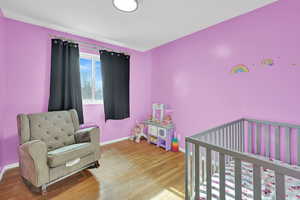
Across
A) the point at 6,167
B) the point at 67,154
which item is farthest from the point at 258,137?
the point at 6,167

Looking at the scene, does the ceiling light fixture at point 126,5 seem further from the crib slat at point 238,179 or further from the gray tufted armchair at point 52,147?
the crib slat at point 238,179

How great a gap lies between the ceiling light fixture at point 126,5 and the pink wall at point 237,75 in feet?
4.32

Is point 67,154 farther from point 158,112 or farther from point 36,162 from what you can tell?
point 158,112

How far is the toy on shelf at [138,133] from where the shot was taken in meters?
3.33

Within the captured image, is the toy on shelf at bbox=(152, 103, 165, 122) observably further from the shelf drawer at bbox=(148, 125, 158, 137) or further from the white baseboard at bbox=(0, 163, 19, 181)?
the white baseboard at bbox=(0, 163, 19, 181)

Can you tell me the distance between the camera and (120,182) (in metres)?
1.81

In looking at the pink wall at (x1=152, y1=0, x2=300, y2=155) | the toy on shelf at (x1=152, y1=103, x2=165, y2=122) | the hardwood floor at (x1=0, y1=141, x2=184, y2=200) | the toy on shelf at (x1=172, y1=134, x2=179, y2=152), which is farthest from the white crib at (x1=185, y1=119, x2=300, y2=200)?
the toy on shelf at (x1=152, y1=103, x2=165, y2=122)

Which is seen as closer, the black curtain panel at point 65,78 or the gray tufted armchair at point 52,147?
the gray tufted armchair at point 52,147

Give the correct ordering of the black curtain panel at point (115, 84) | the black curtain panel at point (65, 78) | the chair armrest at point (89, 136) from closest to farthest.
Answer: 1. the chair armrest at point (89, 136)
2. the black curtain panel at point (65, 78)
3. the black curtain panel at point (115, 84)

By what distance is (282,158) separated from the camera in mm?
1672

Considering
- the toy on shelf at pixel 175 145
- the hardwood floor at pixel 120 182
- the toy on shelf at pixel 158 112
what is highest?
the toy on shelf at pixel 158 112

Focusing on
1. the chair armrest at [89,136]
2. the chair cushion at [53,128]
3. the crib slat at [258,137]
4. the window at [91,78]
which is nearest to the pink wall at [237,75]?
the crib slat at [258,137]

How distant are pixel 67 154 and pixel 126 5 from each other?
78.8 inches

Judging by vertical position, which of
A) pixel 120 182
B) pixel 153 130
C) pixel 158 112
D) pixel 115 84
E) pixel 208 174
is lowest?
pixel 120 182
